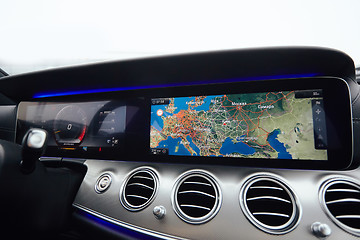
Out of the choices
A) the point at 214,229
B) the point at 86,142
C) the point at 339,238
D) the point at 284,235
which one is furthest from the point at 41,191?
the point at 339,238

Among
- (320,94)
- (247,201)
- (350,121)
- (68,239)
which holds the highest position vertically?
(320,94)

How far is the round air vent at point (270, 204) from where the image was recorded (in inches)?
28.4

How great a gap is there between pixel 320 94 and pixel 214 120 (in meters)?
0.55

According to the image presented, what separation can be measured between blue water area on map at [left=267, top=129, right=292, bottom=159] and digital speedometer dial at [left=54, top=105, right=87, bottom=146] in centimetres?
126

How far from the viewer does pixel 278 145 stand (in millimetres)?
913

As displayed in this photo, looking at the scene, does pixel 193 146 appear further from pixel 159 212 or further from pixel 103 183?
pixel 103 183

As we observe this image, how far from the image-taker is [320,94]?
89 centimetres

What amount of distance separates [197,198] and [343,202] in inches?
24.3

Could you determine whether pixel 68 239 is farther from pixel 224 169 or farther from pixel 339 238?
pixel 339 238

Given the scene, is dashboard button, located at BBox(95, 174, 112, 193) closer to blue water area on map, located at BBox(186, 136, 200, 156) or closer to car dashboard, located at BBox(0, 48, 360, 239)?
car dashboard, located at BBox(0, 48, 360, 239)

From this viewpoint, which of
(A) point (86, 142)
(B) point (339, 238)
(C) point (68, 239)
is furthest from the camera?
(A) point (86, 142)

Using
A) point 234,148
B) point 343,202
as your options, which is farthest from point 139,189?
point 343,202

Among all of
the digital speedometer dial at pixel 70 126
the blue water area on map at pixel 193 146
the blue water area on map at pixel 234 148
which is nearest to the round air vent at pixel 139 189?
the blue water area on map at pixel 193 146

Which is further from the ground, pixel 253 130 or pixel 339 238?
pixel 253 130
